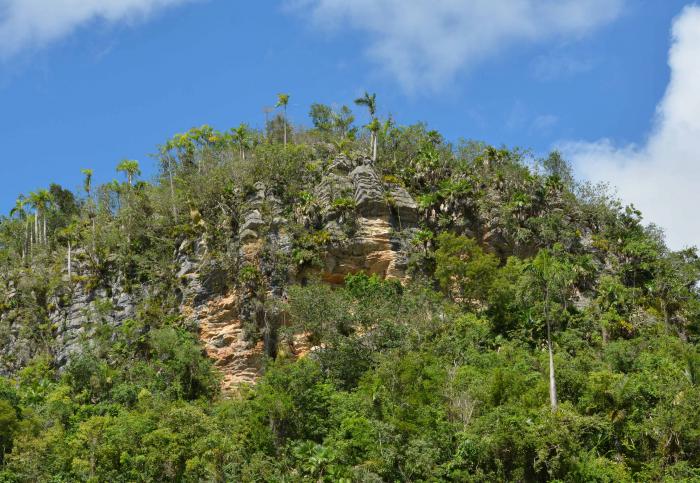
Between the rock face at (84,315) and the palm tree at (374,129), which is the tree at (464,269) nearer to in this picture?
the palm tree at (374,129)

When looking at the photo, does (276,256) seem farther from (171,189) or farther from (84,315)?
(84,315)

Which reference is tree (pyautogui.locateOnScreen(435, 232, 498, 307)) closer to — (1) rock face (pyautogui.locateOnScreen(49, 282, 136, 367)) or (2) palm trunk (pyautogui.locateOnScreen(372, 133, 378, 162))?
(2) palm trunk (pyautogui.locateOnScreen(372, 133, 378, 162))

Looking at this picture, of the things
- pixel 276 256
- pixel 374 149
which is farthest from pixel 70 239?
pixel 374 149

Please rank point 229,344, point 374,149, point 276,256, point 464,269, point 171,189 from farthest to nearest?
point 374,149, point 171,189, point 276,256, point 464,269, point 229,344

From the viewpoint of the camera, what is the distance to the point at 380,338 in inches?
1529

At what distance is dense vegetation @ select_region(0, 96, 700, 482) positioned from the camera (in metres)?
30.5

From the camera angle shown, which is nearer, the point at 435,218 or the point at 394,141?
the point at 435,218

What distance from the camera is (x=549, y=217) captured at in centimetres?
4828

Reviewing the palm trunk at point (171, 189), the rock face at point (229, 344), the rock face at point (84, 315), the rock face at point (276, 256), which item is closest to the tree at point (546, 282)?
the rock face at point (276, 256)

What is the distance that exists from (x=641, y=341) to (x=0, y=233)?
45.3 meters

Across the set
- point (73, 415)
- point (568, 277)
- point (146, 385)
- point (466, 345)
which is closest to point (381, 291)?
point (466, 345)

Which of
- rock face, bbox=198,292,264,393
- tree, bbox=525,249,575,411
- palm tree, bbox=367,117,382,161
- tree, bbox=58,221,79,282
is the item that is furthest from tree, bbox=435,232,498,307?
tree, bbox=58,221,79,282

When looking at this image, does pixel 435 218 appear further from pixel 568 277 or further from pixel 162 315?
pixel 162 315

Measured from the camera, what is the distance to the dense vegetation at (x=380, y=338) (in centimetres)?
3047
